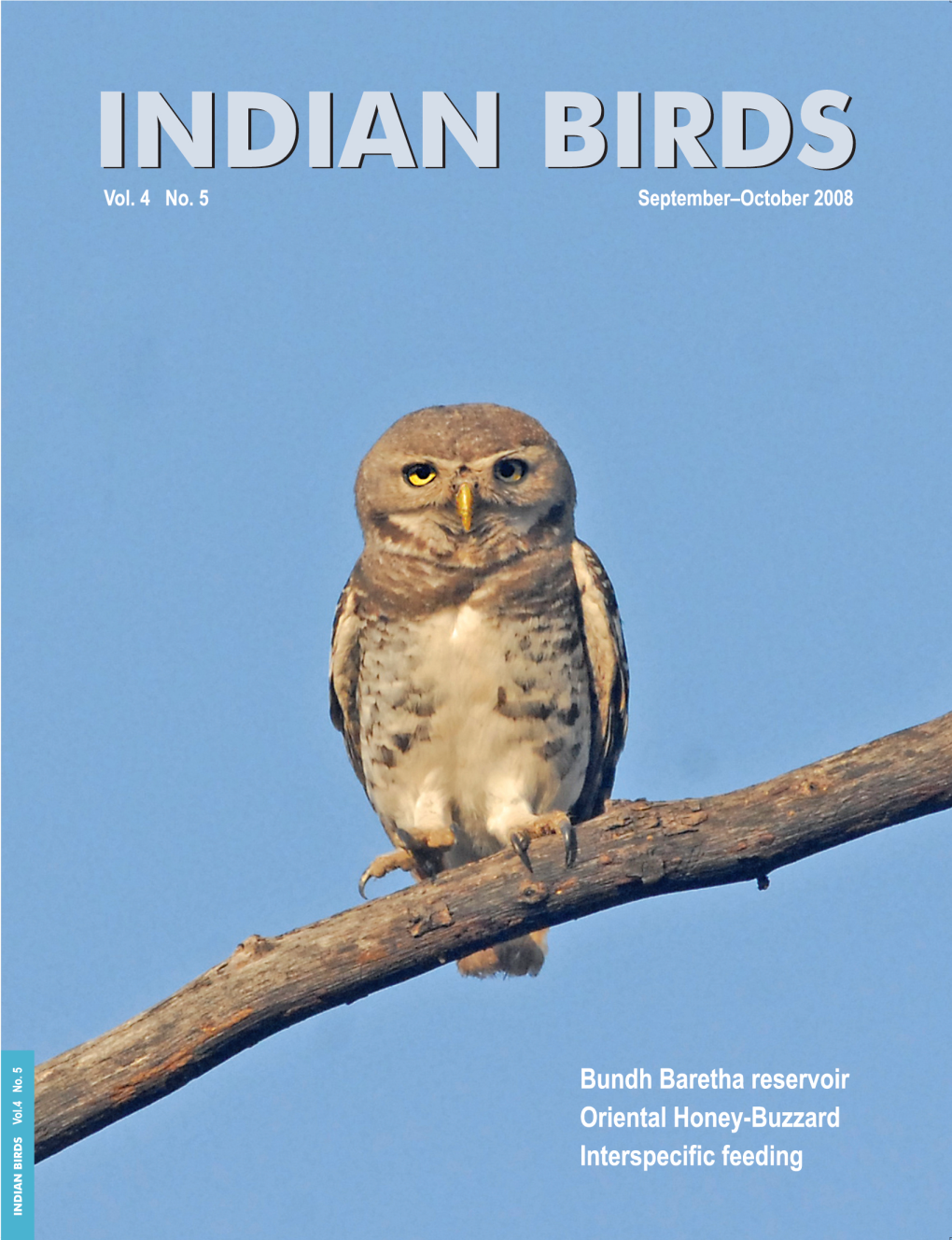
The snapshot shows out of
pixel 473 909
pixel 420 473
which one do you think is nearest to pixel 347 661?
pixel 420 473

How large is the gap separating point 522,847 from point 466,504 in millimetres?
1476

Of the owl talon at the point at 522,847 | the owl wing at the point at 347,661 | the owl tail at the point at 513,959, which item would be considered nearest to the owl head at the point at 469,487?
the owl wing at the point at 347,661

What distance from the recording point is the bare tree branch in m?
4.59

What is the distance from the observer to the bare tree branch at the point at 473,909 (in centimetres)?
459

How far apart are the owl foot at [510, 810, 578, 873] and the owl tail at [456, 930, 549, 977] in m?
0.87

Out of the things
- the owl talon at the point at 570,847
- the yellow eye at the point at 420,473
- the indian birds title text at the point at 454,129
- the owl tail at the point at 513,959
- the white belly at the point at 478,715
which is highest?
the indian birds title text at the point at 454,129

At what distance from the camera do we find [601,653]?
6.20 meters

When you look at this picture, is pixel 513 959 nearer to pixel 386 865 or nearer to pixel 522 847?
pixel 386 865

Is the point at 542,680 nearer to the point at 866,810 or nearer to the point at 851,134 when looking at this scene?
the point at 866,810

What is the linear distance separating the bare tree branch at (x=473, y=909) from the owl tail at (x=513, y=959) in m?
1.51

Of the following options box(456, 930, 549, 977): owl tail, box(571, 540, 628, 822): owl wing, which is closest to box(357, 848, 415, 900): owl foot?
box(456, 930, 549, 977): owl tail

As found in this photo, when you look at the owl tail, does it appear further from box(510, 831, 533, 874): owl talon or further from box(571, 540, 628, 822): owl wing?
box(510, 831, 533, 874): owl talon

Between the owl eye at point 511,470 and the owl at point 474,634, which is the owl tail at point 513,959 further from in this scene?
the owl eye at point 511,470

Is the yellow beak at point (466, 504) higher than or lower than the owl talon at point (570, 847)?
higher
